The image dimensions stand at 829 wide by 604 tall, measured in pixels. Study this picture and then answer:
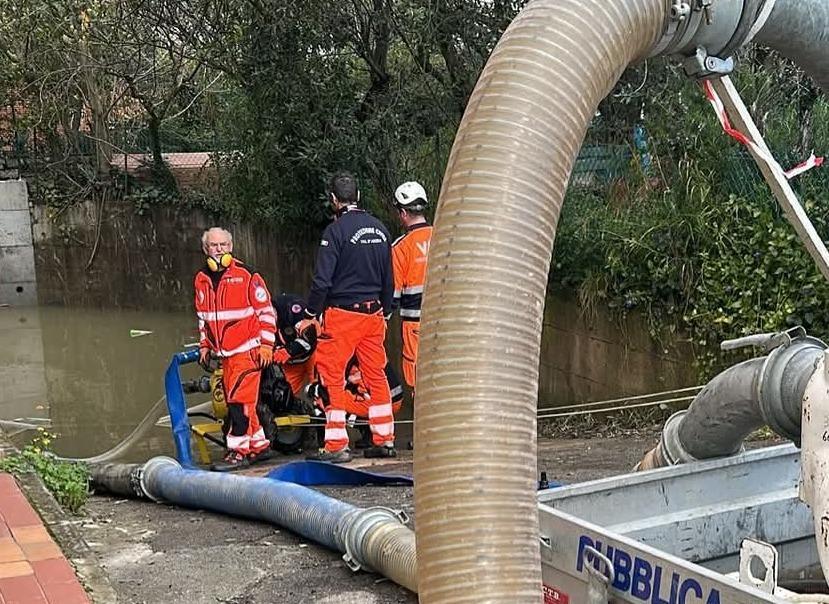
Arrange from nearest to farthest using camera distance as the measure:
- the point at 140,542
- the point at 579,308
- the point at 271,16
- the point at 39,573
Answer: the point at 39,573
the point at 140,542
the point at 579,308
the point at 271,16

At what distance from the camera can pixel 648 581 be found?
2.46m

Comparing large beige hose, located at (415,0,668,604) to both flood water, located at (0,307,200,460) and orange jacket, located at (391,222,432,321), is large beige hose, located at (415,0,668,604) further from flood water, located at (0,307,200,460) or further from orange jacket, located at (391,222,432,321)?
flood water, located at (0,307,200,460)

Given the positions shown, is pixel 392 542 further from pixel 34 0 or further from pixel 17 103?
pixel 17 103

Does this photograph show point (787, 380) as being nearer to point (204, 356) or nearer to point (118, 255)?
point (204, 356)

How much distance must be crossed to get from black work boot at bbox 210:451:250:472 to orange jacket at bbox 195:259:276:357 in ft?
2.34

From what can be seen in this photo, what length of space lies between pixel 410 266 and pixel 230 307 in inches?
53.7

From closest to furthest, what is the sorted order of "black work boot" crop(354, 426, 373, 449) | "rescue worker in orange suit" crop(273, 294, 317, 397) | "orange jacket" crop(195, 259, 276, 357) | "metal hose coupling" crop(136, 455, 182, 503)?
"metal hose coupling" crop(136, 455, 182, 503)
"orange jacket" crop(195, 259, 276, 357)
"rescue worker in orange suit" crop(273, 294, 317, 397)
"black work boot" crop(354, 426, 373, 449)

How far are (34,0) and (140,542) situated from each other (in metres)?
12.4

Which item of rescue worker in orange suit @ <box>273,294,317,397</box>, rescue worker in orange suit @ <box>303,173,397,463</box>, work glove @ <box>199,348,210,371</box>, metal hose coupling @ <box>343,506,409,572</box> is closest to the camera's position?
metal hose coupling @ <box>343,506,409,572</box>

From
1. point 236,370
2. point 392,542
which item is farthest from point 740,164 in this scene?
point 392,542

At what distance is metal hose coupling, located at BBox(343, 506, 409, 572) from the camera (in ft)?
14.8

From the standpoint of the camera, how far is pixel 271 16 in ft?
38.0

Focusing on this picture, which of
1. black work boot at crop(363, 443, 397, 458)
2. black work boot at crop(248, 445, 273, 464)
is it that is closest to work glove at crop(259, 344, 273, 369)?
black work boot at crop(248, 445, 273, 464)

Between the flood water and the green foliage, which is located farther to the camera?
the flood water
